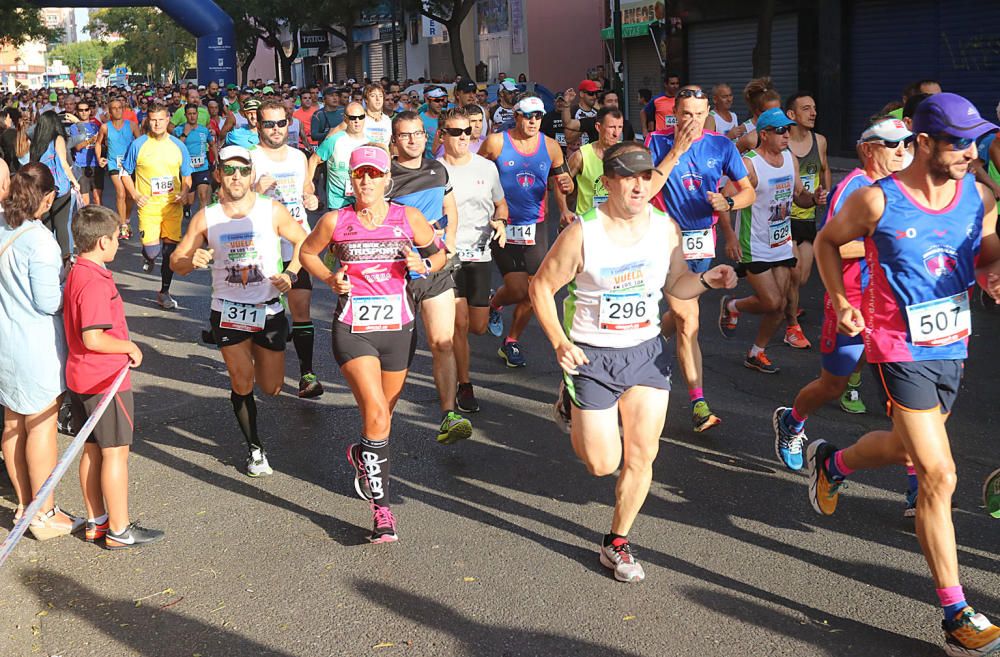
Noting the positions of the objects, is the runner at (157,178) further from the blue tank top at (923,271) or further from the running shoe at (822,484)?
the blue tank top at (923,271)

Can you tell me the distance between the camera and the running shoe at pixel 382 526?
17.8 feet

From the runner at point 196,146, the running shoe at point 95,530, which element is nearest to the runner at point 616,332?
the running shoe at point 95,530

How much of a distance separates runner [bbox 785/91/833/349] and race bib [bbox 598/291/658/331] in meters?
3.86

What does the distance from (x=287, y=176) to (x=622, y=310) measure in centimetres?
430

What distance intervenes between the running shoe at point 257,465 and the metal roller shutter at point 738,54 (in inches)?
875

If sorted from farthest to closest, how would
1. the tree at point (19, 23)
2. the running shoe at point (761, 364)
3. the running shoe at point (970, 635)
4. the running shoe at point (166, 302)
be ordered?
the tree at point (19, 23), the running shoe at point (166, 302), the running shoe at point (761, 364), the running shoe at point (970, 635)

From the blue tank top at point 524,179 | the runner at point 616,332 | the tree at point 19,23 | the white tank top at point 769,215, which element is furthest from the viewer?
the tree at point 19,23

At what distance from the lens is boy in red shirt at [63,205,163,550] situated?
17.1 ft

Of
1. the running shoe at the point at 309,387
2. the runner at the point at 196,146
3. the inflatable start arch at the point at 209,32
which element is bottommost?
the running shoe at the point at 309,387

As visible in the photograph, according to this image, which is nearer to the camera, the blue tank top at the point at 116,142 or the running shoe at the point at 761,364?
the running shoe at the point at 761,364

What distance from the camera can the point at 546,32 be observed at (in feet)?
159

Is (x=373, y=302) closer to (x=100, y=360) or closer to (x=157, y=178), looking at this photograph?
(x=100, y=360)

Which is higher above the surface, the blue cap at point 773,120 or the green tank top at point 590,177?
the blue cap at point 773,120

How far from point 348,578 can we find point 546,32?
4547cm
